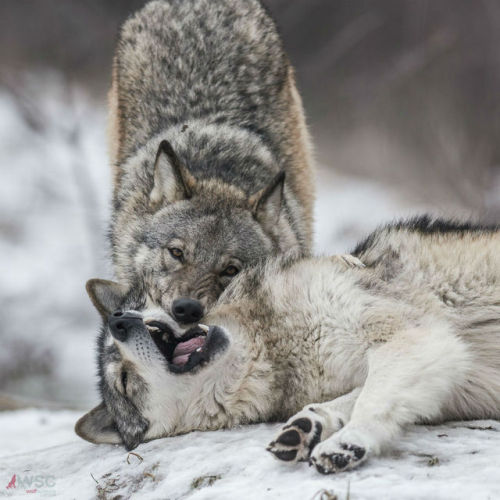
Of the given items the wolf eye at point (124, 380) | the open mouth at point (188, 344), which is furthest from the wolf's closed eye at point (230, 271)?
the wolf eye at point (124, 380)

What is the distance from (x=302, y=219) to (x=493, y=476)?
3.84 meters

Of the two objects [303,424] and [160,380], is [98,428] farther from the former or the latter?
[303,424]

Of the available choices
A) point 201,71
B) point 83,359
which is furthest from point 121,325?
point 83,359

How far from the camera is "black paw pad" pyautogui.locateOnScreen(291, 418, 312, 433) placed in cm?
283

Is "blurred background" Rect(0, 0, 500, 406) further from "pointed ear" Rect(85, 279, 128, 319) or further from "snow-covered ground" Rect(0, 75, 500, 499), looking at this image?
"pointed ear" Rect(85, 279, 128, 319)

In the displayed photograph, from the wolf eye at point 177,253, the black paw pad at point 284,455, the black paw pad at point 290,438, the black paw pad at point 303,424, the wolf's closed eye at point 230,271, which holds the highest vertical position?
the wolf eye at point 177,253

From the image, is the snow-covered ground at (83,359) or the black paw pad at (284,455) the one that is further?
the black paw pad at (284,455)

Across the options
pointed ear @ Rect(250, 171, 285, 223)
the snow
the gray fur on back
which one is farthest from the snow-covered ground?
pointed ear @ Rect(250, 171, 285, 223)

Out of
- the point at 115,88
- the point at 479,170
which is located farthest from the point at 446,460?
the point at 479,170

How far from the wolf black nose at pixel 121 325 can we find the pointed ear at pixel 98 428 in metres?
0.77

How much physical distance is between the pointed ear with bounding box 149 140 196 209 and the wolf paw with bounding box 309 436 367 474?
2.78 meters

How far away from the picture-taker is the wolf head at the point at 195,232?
4434 millimetres

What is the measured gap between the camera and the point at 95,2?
10.4 metres

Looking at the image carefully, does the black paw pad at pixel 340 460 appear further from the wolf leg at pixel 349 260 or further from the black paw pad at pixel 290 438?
the wolf leg at pixel 349 260
